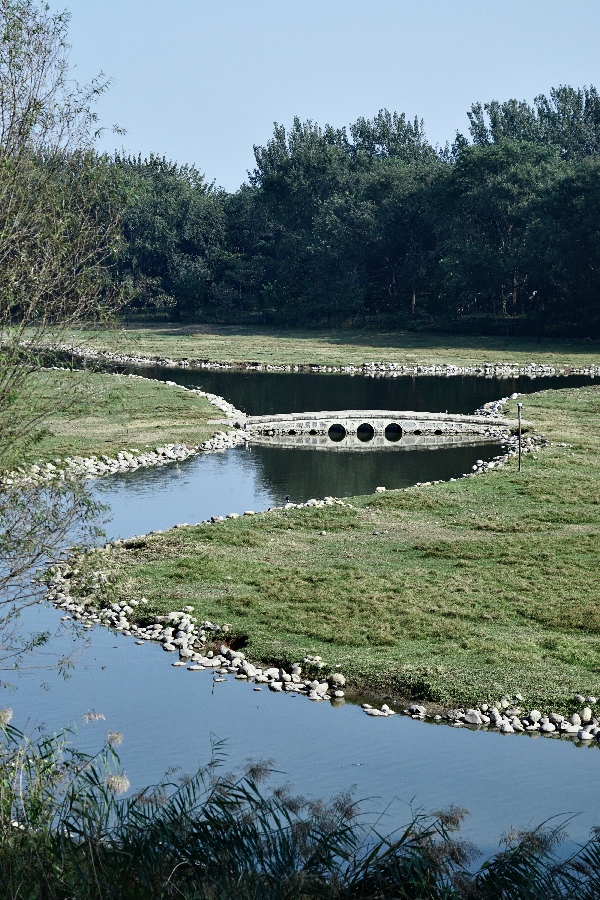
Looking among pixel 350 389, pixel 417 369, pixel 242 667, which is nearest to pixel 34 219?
pixel 242 667

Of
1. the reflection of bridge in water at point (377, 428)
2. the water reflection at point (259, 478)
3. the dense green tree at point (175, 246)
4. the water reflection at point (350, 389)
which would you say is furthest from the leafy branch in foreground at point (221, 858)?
the dense green tree at point (175, 246)

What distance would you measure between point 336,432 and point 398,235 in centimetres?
6372

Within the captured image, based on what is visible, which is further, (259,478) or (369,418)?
(369,418)

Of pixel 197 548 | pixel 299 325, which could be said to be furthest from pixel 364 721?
pixel 299 325

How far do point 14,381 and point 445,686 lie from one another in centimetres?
974

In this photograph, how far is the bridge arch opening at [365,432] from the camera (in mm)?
55016

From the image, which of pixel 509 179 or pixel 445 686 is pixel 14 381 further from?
pixel 509 179

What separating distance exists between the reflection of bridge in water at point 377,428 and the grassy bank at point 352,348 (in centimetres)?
2747

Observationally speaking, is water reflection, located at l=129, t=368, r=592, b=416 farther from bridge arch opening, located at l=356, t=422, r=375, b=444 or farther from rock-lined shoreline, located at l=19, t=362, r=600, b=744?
rock-lined shoreline, located at l=19, t=362, r=600, b=744

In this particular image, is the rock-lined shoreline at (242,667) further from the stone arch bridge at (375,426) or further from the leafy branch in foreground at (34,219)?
the stone arch bridge at (375,426)

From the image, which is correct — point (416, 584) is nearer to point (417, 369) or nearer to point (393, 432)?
point (393, 432)

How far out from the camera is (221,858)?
13016mm

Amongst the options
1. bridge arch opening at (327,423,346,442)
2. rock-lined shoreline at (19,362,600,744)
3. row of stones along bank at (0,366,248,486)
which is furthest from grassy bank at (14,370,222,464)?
rock-lined shoreline at (19,362,600,744)

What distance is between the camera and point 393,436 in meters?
55.6
